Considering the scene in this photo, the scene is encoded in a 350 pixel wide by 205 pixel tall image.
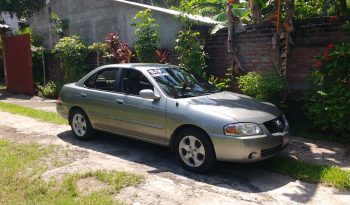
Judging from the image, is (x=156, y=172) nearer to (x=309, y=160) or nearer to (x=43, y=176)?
(x=43, y=176)

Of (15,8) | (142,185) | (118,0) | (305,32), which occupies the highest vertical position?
(15,8)

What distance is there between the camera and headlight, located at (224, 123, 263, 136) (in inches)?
193

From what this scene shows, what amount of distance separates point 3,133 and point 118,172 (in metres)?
3.93

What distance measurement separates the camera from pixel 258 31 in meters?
8.37

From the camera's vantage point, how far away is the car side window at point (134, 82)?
20.2 ft

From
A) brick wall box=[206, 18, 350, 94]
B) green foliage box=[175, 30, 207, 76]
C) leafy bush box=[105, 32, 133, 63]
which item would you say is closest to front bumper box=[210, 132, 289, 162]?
brick wall box=[206, 18, 350, 94]

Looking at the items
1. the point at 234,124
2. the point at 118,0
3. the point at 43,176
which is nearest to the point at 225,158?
the point at 234,124

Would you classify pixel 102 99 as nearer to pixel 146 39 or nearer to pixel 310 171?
pixel 310 171

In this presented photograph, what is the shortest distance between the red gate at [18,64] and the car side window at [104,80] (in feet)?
26.2

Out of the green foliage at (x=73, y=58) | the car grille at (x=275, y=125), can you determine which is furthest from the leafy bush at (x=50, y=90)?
the car grille at (x=275, y=125)

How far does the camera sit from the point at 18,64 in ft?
47.8

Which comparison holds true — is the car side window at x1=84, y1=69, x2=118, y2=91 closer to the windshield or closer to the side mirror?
the windshield

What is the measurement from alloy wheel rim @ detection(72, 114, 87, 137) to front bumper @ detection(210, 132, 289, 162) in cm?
304

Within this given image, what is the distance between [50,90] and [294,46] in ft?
29.4
